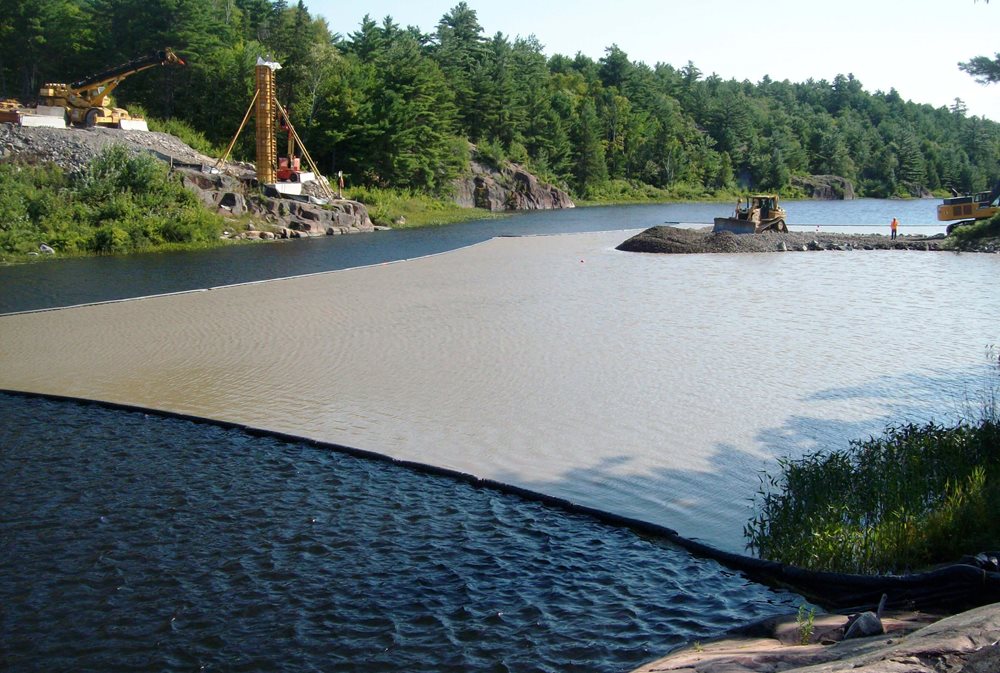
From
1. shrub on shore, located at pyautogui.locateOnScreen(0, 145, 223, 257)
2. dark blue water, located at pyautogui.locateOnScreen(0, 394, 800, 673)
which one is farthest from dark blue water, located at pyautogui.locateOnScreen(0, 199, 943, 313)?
dark blue water, located at pyautogui.locateOnScreen(0, 394, 800, 673)

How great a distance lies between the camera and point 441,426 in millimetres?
12773

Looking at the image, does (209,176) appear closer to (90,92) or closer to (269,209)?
(269,209)

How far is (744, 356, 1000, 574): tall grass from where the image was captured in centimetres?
770

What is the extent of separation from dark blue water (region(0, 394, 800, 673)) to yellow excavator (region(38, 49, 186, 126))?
38.4 m

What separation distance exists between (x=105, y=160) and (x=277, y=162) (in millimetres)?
15164

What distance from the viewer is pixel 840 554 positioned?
7.83 m

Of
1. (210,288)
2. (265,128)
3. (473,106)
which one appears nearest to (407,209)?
(265,128)

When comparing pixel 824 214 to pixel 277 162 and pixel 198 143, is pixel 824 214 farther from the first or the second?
pixel 198 143

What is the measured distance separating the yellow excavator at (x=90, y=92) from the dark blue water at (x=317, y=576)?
126ft

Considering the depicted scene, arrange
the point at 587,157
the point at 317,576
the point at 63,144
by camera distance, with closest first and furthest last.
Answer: the point at 317,576
the point at 63,144
the point at 587,157

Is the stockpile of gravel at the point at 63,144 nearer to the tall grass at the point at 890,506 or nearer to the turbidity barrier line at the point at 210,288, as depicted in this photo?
the turbidity barrier line at the point at 210,288

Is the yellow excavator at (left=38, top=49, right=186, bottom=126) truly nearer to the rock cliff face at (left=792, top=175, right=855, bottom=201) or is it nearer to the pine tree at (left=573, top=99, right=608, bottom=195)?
the pine tree at (left=573, top=99, right=608, bottom=195)

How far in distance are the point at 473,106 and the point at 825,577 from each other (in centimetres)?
8675

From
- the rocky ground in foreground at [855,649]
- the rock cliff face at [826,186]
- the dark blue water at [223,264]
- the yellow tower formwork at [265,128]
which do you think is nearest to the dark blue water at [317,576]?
the rocky ground in foreground at [855,649]
